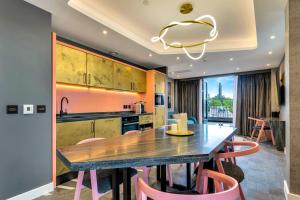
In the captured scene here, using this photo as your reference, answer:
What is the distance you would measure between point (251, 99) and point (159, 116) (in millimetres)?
3719

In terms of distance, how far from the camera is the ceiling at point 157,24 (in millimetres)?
2412

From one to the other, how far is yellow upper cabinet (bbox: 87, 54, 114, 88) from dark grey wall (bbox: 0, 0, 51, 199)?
1039 mm

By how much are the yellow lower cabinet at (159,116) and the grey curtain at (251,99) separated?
10.6ft

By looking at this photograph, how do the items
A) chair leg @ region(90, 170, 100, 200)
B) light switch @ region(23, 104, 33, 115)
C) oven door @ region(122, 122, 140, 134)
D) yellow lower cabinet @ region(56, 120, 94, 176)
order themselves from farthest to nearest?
oven door @ region(122, 122, 140, 134) < yellow lower cabinet @ region(56, 120, 94, 176) < light switch @ region(23, 104, 33, 115) < chair leg @ region(90, 170, 100, 200)

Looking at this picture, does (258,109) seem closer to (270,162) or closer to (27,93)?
(270,162)

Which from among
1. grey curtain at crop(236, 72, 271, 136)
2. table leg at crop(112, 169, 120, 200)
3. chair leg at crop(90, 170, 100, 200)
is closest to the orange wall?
chair leg at crop(90, 170, 100, 200)

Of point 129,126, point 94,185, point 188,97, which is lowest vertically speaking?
point 94,185

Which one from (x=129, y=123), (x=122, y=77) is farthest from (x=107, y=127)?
(x=122, y=77)

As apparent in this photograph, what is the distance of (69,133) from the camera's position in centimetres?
270

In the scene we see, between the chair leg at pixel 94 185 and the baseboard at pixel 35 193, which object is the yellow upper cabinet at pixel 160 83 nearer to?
the baseboard at pixel 35 193

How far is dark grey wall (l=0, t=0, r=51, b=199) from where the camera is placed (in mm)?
1961

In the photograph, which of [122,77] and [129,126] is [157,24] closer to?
[122,77]

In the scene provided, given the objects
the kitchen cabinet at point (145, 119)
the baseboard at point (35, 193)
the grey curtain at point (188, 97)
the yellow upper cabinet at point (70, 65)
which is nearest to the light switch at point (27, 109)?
the yellow upper cabinet at point (70, 65)

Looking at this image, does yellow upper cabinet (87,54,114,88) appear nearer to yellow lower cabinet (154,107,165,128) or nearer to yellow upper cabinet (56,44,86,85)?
yellow upper cabinet (56,44,86,85)
